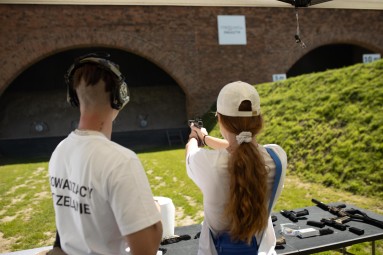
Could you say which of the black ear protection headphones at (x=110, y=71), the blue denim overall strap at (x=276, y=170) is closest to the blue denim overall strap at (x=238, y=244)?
the blue denim overall strap at (x=276, y=170)

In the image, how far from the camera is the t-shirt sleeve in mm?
1161

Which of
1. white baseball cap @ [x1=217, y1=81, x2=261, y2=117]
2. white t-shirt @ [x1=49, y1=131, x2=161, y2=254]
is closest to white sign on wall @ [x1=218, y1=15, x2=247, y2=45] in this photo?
white baseball cap @ [x1=217, y1=81, x2=261, y2=117]

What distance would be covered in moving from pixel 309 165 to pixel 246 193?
18.1 ft

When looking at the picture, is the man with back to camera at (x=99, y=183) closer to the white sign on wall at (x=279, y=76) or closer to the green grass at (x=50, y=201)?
the green grass at (x=50, y=201)

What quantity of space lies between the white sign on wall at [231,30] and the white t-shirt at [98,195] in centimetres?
1396

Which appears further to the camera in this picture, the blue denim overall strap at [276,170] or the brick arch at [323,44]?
the brick arch at [323,44]

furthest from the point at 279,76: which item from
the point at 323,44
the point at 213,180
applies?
the point at 213,180

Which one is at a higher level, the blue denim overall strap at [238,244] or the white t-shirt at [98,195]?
the white t-shirt at [98,195]

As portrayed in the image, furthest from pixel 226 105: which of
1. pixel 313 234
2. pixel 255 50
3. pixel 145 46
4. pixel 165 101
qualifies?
pixel 165 101

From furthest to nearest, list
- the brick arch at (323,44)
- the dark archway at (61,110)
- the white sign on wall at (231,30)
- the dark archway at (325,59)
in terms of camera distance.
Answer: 1. the dark archway at (325,59)
2. the dark archway at (61,110)
3. the brick arch at (323,44)
4. the white sign on wall at (231,30)

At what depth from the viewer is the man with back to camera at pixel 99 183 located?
1.17 meters

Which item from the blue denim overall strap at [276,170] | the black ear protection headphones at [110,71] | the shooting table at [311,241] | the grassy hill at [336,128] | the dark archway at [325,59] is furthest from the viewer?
the dark archway at [325,59]

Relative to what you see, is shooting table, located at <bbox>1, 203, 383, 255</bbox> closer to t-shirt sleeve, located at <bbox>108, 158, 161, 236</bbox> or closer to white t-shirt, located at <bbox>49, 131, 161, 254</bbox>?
white t-shirt, located at <bbox>49, 131, 161, 254</bbox>

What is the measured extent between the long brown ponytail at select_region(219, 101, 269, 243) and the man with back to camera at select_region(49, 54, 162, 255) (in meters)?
0.51
